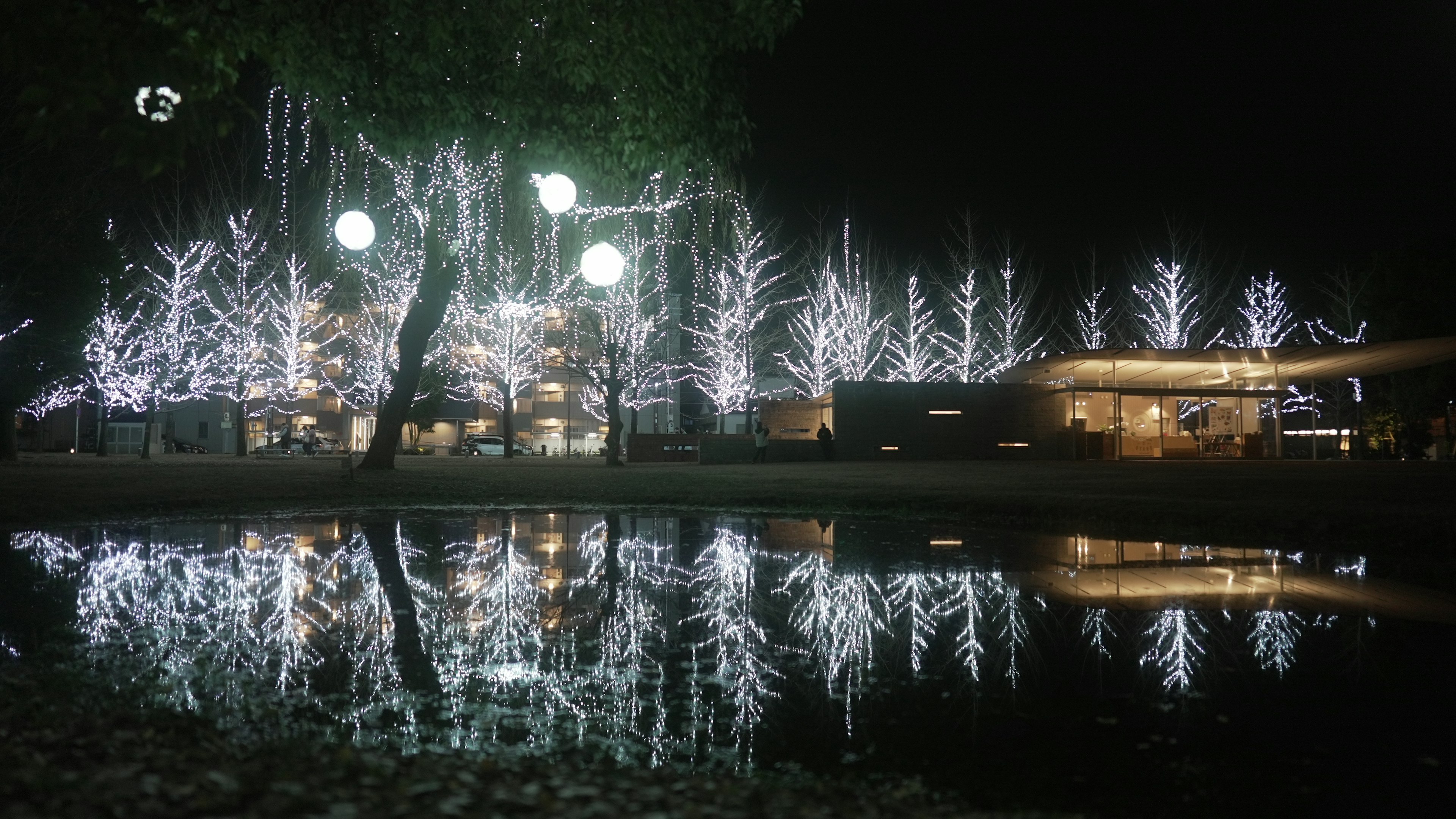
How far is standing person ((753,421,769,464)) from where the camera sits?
105ft

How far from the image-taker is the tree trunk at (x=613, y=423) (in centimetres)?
3145

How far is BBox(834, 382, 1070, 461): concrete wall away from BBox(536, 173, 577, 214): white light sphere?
72.4 feet

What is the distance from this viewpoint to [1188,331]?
4931 centimetres

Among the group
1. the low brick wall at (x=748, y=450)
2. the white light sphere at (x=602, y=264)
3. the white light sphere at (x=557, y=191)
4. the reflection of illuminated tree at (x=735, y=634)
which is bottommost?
the reflection of illuminated tree at (x=735, y=634)

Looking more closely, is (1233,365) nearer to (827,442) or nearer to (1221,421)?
(1221,421)

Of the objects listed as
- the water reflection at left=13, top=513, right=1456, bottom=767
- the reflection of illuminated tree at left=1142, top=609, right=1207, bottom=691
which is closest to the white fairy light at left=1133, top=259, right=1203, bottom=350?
the water reflection at left=13, top=513, right=1456, bottom=767

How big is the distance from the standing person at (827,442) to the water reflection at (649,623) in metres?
22.4

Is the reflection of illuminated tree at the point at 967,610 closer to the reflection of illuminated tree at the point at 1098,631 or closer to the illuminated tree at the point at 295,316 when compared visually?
the reflection of illuminated tree at the point at 1098,631

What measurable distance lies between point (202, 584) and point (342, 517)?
626 centimetres

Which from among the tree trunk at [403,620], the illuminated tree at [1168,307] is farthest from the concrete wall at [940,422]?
the tree trunk at [403,620]

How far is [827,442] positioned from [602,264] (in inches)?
750

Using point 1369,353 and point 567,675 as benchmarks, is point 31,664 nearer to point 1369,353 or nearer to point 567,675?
point 567,675

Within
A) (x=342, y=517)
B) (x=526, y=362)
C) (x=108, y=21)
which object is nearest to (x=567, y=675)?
(x=108, y=21)

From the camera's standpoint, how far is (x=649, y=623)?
6320mm
